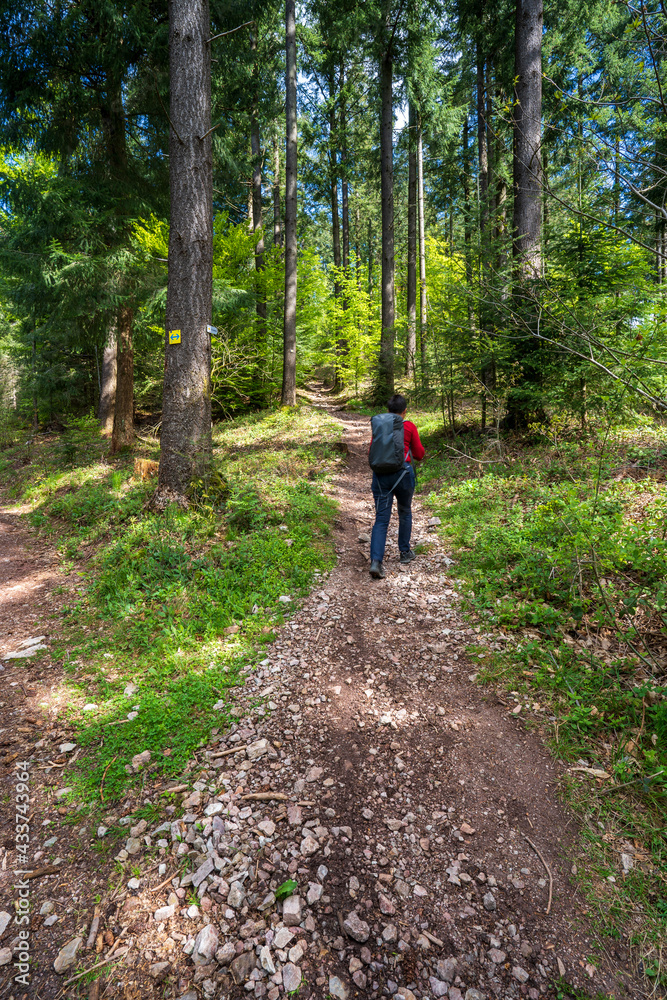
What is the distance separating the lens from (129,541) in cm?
549

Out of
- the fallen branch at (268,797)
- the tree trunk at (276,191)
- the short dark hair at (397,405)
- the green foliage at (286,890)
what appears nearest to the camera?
the green foliage at (286,890)

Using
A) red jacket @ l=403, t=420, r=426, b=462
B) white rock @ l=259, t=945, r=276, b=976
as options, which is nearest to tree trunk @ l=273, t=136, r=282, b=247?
red jacket @ l=403, t=420, r=426, b=462

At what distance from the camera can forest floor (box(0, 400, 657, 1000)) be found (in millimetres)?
1858

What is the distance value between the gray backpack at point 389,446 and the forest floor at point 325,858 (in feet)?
7.46

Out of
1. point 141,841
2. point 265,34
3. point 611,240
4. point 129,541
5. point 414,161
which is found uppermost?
point 265,34

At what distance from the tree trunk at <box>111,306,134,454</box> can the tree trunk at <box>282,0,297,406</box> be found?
4789 mm

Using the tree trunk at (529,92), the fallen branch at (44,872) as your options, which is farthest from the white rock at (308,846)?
the tree trunk at (529,92)

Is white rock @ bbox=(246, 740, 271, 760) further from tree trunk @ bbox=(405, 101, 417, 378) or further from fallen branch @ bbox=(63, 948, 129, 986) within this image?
tree trunk @ bbox=(405, 101, 417, 378)

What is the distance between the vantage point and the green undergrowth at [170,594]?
3.17m

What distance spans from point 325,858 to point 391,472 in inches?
149

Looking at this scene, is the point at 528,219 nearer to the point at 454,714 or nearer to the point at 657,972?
the point at 454,714

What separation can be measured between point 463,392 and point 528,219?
309 centimetres

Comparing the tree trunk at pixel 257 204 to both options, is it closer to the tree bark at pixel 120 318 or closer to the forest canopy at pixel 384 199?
the forest canopy at pixel 384 199

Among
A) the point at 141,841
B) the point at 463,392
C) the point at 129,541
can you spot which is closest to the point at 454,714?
the point at 141,841
